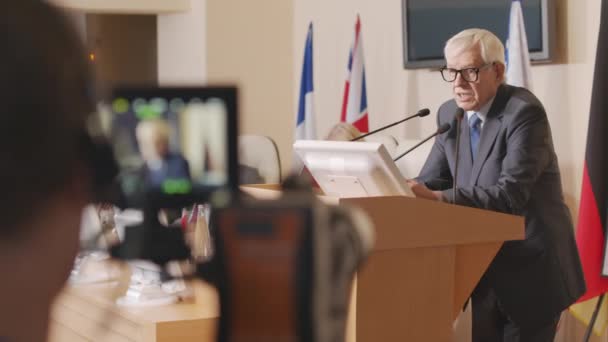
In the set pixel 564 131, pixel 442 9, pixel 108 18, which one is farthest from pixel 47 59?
pixel 108 18

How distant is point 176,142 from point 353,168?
2.35 meters

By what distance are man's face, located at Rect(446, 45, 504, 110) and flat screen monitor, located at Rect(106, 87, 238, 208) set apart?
3162 millimetres

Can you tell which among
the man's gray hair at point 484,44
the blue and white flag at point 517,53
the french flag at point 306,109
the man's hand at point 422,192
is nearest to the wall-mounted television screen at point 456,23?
the blue and white flag at point 517,53

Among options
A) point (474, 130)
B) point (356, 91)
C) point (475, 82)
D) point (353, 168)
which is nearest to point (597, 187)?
point (474, 130)

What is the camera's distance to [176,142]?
1.02m

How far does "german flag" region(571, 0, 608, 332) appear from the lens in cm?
493

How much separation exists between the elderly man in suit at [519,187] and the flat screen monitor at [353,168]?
0.64 m

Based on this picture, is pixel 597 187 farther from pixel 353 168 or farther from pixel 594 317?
pixel 353 168

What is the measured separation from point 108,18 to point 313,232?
41.5 ft

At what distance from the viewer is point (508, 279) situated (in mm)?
4062

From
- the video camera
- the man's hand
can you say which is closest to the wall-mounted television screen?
the man's hand

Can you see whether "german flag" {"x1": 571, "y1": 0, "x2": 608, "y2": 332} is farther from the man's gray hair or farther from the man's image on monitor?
the man's image on monitor

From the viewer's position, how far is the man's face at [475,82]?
409cm

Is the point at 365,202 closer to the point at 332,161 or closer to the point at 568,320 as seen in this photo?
the point at 332,161
